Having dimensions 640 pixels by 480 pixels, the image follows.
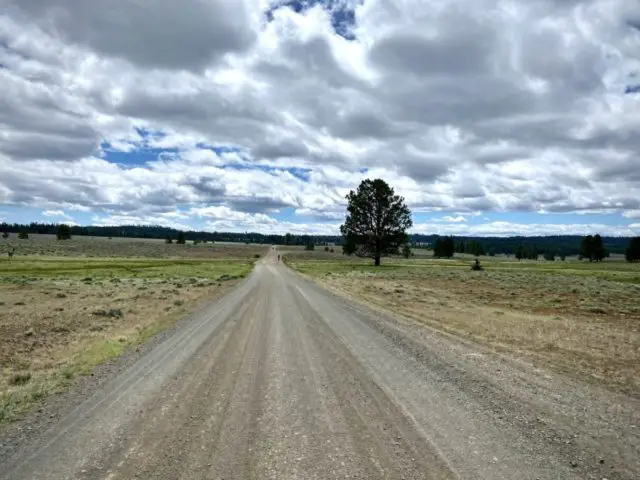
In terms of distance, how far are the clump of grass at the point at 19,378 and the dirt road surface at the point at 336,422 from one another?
2.27 m

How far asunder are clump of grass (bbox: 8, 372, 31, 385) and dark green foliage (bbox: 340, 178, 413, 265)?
6362cm

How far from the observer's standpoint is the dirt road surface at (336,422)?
18.9ft

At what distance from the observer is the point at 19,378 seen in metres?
10.6

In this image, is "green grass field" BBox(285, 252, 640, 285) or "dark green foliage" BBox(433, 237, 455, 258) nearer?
"green grass field" BBox(285, 252, 640, 285)

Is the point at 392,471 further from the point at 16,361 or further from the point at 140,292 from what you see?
the point at 140,292

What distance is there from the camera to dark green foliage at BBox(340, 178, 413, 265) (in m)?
72.4

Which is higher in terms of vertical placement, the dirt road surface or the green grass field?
the dirt road surface

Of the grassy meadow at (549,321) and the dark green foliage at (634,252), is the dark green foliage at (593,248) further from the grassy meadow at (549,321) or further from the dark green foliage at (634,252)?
the grassy meadow at (549,321)

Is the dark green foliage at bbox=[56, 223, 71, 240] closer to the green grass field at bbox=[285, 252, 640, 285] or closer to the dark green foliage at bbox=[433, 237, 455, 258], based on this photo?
the green grass field at bbox=[285, 252, 640, 285]

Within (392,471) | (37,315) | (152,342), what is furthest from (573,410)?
(37,315)

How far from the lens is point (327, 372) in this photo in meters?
10.4

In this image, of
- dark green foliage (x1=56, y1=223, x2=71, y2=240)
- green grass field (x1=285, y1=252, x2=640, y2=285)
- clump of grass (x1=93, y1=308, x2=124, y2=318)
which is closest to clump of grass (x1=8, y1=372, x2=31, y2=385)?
clump of grass (x1=93, y1=308, x2=124, y2=318)

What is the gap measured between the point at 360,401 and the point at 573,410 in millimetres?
3653

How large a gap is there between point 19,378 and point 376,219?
64899mm
